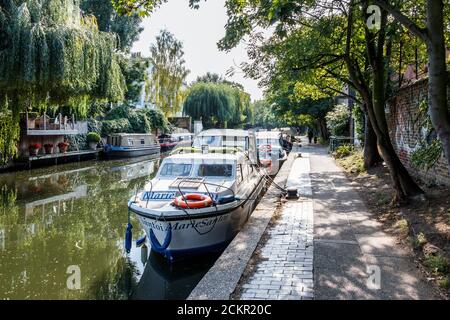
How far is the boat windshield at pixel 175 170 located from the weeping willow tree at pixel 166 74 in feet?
133

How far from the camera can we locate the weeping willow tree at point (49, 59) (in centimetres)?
1489

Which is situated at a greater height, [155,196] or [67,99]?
[67,99]

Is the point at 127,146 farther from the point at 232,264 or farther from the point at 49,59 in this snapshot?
the point at 232,264

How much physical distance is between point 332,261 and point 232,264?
4.95ft

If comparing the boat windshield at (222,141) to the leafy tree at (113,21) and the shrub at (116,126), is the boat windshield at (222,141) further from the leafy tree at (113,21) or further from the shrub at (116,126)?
the leafy tree at (113,21)

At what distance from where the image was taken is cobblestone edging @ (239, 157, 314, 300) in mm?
4920

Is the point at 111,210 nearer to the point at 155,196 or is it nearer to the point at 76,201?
the point at 76,201

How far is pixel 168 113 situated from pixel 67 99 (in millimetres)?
31886

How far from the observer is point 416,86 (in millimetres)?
11656

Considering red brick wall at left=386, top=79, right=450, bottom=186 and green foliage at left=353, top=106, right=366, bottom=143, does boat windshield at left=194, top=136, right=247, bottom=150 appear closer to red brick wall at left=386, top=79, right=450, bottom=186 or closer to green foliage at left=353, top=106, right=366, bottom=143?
red brick wall at left=386, top=79, right=450, bottom=186

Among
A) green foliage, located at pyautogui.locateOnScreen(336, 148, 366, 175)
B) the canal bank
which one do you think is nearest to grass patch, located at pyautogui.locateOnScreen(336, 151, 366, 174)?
green foliage, located at pyautogui.locateOnScreen(336, 148, 366, 175)

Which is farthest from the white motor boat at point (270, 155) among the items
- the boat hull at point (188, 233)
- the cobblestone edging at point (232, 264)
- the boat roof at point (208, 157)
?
the boat hull at point (188, 233)

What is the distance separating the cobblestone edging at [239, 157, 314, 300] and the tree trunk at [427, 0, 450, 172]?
2680mm

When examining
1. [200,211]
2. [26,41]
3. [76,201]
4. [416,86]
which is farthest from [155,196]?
[26,41]
